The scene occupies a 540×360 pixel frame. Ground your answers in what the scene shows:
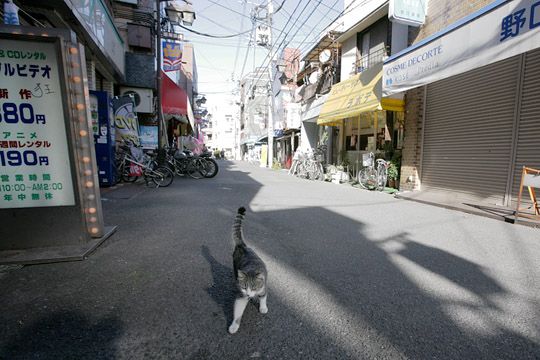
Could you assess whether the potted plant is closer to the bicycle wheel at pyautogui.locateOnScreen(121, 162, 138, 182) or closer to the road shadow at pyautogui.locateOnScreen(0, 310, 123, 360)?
the bicycle wheel at pyautogui.locateOnScreen(121, 162, 138, 182)

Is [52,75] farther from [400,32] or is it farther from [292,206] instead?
[400,32]

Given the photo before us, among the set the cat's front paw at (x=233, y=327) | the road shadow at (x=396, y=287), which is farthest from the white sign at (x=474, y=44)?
the cat's front paw at (x=233, y=327)

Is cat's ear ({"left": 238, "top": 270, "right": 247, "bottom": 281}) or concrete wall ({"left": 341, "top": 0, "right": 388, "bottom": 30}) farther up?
concrete wall ({"left": 341, "top": 0, "right": 388, "bottom": 30})

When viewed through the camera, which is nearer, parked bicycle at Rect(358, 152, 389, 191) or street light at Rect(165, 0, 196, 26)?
parked bicycle at Rect(358, 152, 389, 191)

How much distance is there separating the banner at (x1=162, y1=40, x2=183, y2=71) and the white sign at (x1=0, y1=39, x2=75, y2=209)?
44.6ft

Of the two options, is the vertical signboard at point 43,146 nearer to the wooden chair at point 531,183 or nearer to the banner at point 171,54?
the wooden chair at point 531,183

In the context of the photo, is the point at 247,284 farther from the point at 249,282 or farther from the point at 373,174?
the point at 373,174

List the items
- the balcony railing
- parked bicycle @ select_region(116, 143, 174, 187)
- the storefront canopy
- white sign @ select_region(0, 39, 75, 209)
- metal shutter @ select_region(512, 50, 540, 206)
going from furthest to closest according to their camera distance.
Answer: the storefront canopy → the balcony railing → parked bicycle @ select_region(116, 143, 174, 187) → metal shutter @ select_region(512, 50, 540, 206) → white sign @ select_region(0, 39, 75, 209)

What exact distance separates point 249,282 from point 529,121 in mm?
6830

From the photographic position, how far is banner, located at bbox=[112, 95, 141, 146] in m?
9.44

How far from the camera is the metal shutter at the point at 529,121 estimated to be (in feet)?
18.2

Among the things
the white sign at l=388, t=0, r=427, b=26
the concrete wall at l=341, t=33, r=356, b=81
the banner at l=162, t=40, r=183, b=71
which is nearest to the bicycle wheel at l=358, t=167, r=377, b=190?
the white sign at l=388, t=0, r=427, b=26

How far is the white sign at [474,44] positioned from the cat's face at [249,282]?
18.7 feet

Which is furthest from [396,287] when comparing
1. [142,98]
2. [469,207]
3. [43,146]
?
[142,98]
